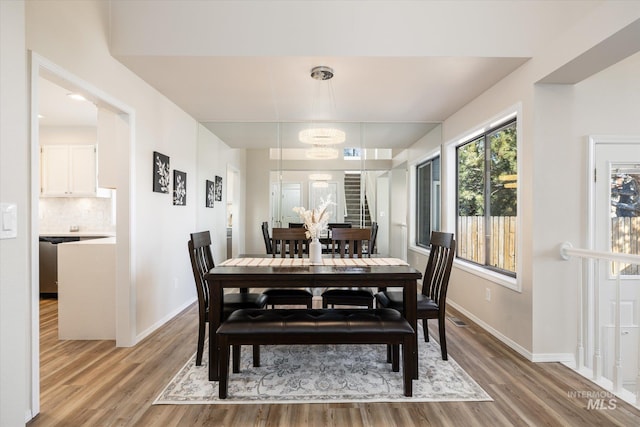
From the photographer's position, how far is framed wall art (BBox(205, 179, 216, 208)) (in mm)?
5160

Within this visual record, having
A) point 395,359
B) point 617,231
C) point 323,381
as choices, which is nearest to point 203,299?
point 323,381

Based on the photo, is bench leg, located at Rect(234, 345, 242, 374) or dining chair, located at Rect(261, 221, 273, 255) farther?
dining chair, located at Rect(261, 221, 273, 255)

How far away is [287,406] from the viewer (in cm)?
216

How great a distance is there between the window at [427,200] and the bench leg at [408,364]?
3291mm

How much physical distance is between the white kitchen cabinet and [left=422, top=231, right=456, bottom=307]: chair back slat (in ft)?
16.6

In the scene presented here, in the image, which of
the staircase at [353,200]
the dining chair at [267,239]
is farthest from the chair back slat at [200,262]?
the staircase at [353,200]

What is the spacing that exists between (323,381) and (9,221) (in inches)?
79.8

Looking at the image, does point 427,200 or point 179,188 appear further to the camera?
point 427,200

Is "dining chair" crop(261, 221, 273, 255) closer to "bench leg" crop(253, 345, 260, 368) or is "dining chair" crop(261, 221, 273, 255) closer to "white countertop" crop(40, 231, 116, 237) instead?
"bench leg" crop(253, 345, 260, 368)

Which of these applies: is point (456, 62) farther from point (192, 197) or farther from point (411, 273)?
point (192, 197)

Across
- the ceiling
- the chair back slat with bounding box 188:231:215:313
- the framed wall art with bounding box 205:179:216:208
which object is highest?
the ceiling

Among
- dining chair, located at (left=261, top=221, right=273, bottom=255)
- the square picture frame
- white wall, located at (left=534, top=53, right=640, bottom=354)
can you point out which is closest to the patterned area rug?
white wall, located at (left=534, top=53, right=640, bottom=354)

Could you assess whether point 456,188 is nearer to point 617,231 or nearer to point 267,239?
point 617,231

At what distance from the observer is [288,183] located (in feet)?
16.8
